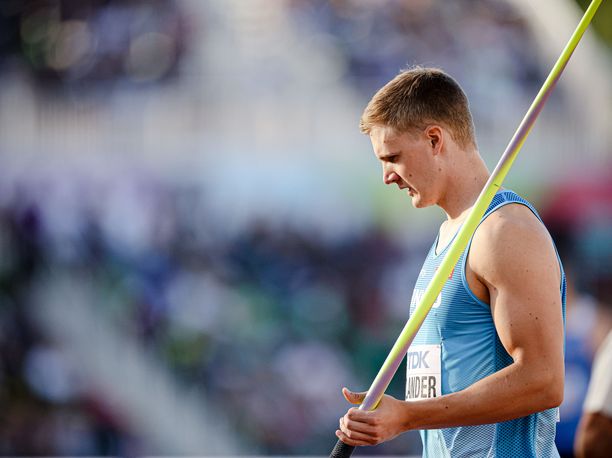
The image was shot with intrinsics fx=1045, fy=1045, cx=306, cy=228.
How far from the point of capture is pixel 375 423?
6.86 feet

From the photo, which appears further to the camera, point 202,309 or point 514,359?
point 202,309

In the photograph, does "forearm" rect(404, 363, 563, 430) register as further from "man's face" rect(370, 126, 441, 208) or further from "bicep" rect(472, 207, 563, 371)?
"man's face" rect(370, 126, 441, 208)

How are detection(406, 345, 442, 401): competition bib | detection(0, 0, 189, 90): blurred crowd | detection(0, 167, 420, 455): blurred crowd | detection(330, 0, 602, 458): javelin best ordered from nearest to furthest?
1. detection(330, 0, 602, 458): javelin
2. detection(406, 345, 442, 401): competition bib
3. detection(0, 167, 420, 455): blurred crowd
4. detection(0, 0, 189, 90): blurred crowd

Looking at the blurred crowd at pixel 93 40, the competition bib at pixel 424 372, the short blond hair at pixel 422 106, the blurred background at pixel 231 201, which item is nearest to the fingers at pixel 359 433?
the competition bib at pixel 424 372

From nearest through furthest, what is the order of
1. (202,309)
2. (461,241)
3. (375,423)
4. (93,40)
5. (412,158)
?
(375,423) < (461,241) < (412,158) < (202,309) < (93,40)

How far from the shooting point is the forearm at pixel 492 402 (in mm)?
2109

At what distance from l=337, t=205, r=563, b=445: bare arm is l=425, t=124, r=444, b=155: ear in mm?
299

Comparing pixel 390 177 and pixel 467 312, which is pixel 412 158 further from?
pixel 467 312

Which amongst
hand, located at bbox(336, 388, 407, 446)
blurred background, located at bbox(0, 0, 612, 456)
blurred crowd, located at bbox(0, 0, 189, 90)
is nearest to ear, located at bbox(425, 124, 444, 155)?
hand, located at bbox(336, 388, 407, 446)

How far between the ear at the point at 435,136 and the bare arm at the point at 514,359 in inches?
11.8

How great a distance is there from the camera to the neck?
2410 millimetres

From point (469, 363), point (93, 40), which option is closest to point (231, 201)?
point (93, 40)

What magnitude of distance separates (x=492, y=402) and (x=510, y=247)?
1.04ft

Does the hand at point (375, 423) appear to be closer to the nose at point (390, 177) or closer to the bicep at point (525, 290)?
the bicep at point (525, 290)
